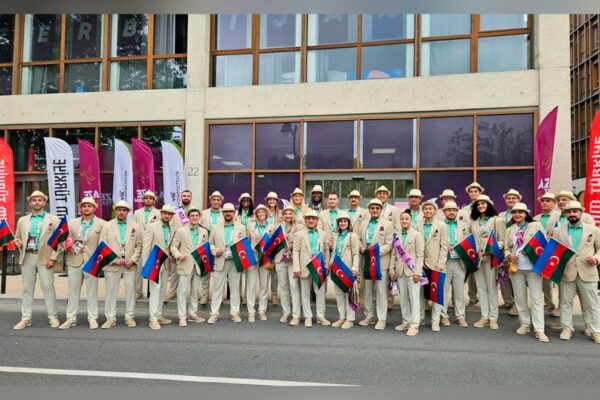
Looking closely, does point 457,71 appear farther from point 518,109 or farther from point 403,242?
point 403,242

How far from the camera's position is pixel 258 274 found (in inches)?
358

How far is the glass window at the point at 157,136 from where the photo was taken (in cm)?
1520

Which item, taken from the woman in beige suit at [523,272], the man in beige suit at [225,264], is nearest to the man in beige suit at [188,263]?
the man in beige suit at [225,264]

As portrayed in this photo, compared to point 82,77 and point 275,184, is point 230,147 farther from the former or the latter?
point 82,77

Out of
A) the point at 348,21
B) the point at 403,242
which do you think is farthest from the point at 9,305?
the point at 348,21

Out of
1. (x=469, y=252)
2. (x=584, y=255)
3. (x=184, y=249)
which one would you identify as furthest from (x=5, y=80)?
(x=584, y=255)

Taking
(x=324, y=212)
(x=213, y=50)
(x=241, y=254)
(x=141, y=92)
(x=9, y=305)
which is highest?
(x=213, y=50)

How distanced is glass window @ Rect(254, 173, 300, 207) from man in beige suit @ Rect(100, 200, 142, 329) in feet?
21.3

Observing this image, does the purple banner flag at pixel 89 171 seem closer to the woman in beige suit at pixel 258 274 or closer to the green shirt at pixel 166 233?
the green shirt at pixel 166 233

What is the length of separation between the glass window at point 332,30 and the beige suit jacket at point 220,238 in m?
8.03

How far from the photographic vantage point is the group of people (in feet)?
25.6

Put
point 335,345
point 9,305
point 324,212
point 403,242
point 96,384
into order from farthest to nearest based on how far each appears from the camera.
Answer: point 9,305 → point 324,212 → point 403,242 → point 335,345 → point 96,384

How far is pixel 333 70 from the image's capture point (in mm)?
14578

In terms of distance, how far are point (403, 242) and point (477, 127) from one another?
6.73 m
